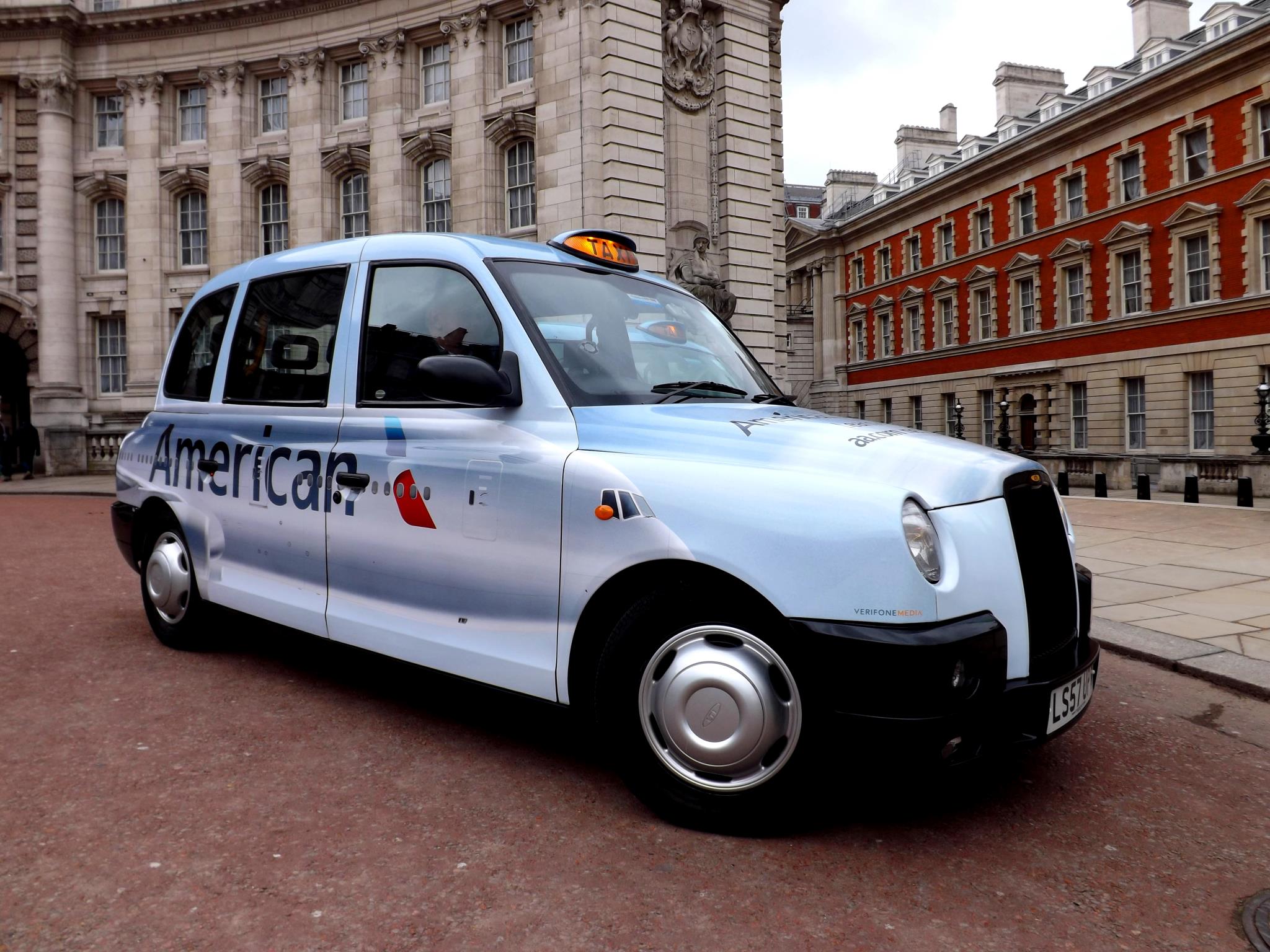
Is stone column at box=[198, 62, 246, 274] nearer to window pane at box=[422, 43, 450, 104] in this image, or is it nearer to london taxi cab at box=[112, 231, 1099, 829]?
window pane at box=[422, 43, 450, 104]

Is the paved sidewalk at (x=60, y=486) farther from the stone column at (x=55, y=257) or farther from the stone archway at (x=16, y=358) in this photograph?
the stone archway at (x=16, y=358)

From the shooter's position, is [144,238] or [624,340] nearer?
[624,340]

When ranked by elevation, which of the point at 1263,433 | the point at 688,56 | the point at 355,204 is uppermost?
the point at 688,56

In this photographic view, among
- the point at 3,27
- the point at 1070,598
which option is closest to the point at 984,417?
the point at 3,27

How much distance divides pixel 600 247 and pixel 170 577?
2.95m

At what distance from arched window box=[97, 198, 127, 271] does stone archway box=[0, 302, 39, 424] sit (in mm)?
2713

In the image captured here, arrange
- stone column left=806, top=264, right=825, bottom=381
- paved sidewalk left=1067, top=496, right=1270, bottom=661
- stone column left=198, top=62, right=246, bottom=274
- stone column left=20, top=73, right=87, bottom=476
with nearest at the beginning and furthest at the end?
paved sidewalk left=1067, top=496, right=1270, bottom=661 → stone column left=198, top=62, right=246, bottom=274 → stone column left=20, top=73, right=87, bottom=476 → stone column left=806, top=264, right=825, bottom=381

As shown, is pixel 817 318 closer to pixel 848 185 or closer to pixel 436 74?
pixel 848 185

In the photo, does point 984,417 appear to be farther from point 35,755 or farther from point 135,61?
point 35,755

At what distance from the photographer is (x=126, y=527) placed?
5.43 meters

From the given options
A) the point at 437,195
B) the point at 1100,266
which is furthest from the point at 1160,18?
the point at 437,195

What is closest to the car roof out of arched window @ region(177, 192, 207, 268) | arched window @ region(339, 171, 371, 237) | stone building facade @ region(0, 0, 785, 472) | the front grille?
the front grille

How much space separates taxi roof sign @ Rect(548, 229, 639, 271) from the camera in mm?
4086

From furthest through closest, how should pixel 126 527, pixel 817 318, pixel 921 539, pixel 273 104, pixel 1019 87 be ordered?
pixel 817 318, pixel 1019 87, pixel 273 104, pixel 126 527, pixel 921 539
